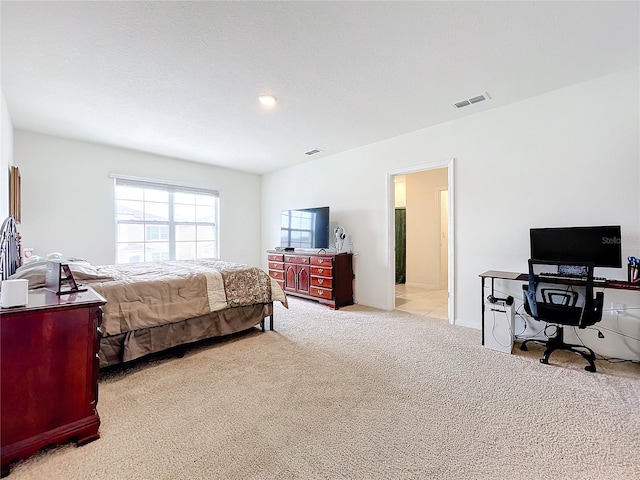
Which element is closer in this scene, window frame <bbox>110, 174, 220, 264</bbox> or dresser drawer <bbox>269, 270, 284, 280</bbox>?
window frame <bbox>110, 174, 220, 264</bbox>

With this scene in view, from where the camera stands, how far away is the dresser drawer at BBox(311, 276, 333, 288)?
4.38 m

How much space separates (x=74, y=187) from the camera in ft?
13.7

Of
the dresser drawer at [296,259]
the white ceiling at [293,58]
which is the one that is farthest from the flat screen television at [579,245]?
the dresser drawer at [296,259]

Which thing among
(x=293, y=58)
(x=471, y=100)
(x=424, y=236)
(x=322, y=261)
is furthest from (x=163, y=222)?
(x=424, y=236)

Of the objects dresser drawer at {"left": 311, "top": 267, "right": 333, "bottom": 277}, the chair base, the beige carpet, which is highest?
dresser drawer at {"left": 311, "top": 267, "right": 333, "bottom": 277}

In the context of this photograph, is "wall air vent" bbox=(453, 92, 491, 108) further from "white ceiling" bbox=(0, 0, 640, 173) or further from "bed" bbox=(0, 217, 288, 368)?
"bed" bbox=(0, 217, 288, 368)

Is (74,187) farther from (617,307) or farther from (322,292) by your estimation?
(617,307)

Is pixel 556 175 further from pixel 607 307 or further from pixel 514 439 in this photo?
pixel 514 439

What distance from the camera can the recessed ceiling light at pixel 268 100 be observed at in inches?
114

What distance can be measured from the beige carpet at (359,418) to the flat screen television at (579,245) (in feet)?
2.94

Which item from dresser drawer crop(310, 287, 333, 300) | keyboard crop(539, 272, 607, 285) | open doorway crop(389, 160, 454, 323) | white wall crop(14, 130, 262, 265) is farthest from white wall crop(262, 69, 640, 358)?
white wall crop(14, 130, 262, 265)

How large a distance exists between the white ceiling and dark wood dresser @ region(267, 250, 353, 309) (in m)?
1.98

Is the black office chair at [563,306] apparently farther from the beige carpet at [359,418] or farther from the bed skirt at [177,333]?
the bed skirt at [177,333]

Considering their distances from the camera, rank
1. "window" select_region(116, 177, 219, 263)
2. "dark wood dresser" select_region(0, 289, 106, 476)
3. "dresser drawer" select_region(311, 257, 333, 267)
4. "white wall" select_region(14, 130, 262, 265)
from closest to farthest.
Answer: "dark wood dresser" select_region(0, 289, 106, 476)
"white wall" select_region(14, 130, 262, 265)
"dresser drawer" select_region(311, 257, 333, 267)
"window" select_region(116, 177, 219, 263)
